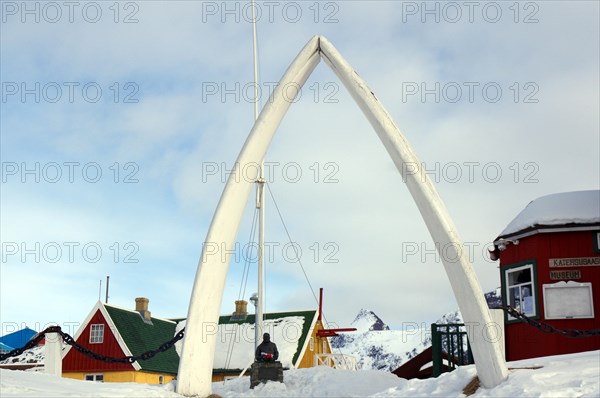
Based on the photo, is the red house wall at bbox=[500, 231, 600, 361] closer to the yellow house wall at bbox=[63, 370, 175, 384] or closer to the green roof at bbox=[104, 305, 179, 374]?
the yellow house wall at bbox=[63, 370, 175, 384]

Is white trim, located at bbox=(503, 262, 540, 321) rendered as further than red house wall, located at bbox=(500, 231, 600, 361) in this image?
Yes

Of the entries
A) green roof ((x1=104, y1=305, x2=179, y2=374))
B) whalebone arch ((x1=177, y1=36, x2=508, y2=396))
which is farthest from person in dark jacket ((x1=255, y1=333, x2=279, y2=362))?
green roof ((x1=104, y1=305, x2=179, y2=374))

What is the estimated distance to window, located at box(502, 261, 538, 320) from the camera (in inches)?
708

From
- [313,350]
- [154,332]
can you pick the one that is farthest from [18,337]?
[313,350]

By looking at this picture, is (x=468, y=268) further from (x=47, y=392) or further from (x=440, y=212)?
(x=47, y=392)

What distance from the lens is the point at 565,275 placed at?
57.5 ft

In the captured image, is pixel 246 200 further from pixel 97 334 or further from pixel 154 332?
pixel 154 332

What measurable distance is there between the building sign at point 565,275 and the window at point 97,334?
1983 cm

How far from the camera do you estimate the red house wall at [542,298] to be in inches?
667

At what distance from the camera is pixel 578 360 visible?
11.9 metres

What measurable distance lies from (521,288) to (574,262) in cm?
180

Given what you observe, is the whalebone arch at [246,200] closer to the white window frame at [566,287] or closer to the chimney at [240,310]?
the white window frame at [566,287]

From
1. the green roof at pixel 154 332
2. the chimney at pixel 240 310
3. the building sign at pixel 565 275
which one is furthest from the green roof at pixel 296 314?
the building sign at pixel 565 275

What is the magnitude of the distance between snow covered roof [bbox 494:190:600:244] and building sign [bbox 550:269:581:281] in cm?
117
